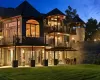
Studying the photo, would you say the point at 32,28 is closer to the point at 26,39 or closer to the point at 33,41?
the point at 33,41

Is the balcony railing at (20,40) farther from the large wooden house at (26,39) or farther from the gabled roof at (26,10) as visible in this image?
the gabled roof at (26,10)

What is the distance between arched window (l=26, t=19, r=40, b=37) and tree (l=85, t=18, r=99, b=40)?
27.7 meters

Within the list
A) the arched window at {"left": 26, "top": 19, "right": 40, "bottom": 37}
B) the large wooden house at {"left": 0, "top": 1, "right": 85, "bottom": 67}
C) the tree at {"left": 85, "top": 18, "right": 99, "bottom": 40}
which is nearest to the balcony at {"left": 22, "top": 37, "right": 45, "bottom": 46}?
the large wooden house at {"left": 0, "top": 1, "right": 85, "bottom": 67}

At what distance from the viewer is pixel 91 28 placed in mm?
67875

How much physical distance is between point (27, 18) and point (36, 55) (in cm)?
544

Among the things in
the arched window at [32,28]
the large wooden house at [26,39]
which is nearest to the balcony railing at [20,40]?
the large wooden house at [26,39]

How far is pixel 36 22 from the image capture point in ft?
130

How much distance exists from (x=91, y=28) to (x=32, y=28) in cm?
3133

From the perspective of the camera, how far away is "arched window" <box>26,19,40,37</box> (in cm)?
3878

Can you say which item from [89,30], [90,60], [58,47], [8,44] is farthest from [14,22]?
[89,30]

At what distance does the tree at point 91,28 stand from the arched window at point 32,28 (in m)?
27.7

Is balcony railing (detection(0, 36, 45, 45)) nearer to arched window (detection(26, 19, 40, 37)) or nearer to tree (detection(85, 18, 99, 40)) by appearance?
arched window (detection(26, 19, 40, 37))

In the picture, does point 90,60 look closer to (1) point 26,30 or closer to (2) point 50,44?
(2) point 50,44

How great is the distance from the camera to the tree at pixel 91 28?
65.9 metres
